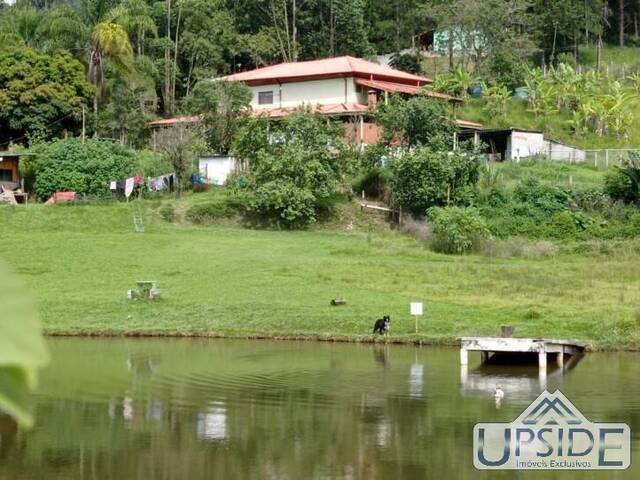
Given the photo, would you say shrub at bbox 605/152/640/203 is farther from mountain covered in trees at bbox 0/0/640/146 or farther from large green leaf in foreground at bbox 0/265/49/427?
large green leaf in foreground at bbox 0/265/49/427

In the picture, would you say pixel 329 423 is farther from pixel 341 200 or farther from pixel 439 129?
pixel 439 129

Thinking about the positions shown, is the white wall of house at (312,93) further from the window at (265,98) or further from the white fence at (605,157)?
the white fence at (605,157)

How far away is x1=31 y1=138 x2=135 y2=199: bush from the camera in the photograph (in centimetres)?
3528

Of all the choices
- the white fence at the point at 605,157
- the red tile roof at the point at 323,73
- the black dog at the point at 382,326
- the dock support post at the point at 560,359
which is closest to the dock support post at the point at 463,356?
the dock support post at the point at 560,359

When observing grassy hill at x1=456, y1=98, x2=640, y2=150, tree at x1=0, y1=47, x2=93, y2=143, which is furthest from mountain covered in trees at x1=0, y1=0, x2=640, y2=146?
grassy hill at x1=456, y1=98, x2=640, y2=150

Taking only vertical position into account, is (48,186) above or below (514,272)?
above

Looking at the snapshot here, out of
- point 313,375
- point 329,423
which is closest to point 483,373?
point 313,375

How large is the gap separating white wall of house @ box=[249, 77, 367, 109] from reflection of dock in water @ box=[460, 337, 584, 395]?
22.9 metres

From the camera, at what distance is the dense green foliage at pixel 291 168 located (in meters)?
33.4

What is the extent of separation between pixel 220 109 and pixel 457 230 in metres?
13.0

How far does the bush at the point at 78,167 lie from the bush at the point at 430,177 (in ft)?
31.8

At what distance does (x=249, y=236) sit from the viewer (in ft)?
105

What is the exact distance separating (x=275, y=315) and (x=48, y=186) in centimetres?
1587

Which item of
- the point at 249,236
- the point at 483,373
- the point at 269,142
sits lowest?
the point at 483,373
